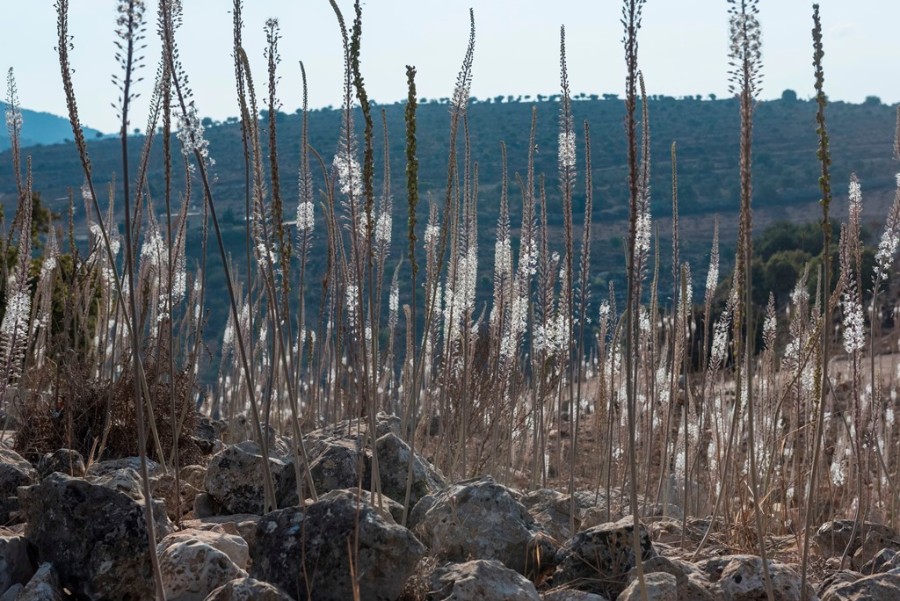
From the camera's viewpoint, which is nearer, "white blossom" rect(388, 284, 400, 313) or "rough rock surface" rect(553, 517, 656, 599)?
"rough rock surface" rect(553, 517, 656, 599)

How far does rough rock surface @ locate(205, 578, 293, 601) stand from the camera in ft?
8.95

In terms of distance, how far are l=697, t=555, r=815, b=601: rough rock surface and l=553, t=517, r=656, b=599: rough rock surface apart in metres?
0.25

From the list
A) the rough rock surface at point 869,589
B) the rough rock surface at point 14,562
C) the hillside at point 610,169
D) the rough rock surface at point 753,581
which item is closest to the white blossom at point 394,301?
the rough rock surface at point 14,562

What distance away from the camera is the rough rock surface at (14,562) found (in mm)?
3248

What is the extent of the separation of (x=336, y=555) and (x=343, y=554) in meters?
0.02

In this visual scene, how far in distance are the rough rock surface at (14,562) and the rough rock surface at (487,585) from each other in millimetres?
1314

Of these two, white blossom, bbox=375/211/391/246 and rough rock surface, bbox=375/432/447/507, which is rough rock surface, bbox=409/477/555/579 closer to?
rough rock surface, bbox=375/432/447/507

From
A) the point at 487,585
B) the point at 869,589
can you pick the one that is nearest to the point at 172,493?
the point at 487,585

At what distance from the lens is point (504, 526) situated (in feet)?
11.8

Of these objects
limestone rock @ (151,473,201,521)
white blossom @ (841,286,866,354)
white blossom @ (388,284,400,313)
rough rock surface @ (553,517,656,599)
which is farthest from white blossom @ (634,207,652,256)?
white blossom @ (388,284,400,313)

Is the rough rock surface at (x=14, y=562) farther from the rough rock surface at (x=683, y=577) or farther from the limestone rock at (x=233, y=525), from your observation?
the rough rock surface at (x=683, y=577)

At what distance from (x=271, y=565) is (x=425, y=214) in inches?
1310

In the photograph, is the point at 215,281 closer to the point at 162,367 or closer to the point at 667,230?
the point at 667,230

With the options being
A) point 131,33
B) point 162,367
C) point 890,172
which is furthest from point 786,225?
point 131,33
